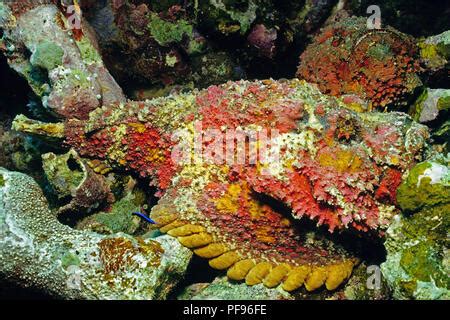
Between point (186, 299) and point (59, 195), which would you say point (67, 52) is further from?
point (186, 299)

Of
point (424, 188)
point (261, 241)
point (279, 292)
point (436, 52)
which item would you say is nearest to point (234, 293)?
point (279, 292)

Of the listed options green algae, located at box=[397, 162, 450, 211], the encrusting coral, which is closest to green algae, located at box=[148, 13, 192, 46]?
the encrusting coral

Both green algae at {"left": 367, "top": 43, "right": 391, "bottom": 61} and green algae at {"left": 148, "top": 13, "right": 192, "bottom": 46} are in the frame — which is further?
green algae at {"left": 148, "top": 13, "right": 192, "bottom": 46}

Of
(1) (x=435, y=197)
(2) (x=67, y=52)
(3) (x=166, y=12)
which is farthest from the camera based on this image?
(3) (x=166, y=12)

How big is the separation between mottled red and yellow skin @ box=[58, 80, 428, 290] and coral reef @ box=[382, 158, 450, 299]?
0.15 meters

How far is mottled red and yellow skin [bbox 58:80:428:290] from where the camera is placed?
10.7ft

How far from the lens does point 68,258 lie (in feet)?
10.6

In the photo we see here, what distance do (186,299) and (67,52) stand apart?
265 cm

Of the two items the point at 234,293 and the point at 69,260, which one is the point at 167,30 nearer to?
the point at 69,260

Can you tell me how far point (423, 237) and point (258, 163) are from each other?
1424 millimetres

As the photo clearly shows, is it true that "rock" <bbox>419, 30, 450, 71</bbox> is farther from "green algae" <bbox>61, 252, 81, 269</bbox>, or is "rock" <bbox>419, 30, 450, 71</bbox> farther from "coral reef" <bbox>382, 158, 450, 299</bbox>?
"green algae" <bbox>61, 252, 81, 269</bbox>

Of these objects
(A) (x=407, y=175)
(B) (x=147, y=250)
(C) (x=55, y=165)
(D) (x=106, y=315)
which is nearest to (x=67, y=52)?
(C) (x=55, y=165)

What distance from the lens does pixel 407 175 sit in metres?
3.29

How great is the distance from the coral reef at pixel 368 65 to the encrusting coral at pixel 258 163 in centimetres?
77
